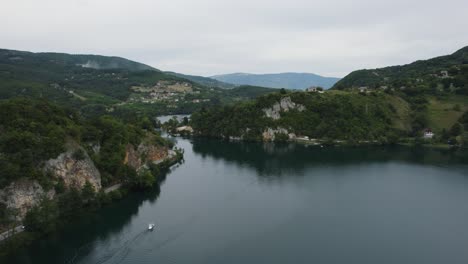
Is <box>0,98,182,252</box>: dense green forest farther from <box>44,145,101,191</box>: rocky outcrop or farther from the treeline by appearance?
the treeline

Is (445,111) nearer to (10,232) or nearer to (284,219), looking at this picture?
(284,219)

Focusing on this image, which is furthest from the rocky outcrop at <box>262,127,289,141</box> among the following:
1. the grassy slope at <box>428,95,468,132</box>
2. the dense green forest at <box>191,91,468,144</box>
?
the grassy slope at <box>428,95,468,132</box>

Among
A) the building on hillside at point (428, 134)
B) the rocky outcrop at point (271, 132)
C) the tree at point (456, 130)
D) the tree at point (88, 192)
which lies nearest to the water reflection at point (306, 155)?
the rocky outcrop at point (271, 132)

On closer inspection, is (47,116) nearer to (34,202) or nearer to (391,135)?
(34,202)

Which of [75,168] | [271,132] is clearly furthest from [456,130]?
[75,168]

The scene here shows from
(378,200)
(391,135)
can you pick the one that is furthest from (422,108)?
(378,200)

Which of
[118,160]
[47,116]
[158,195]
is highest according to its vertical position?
[47,116]
